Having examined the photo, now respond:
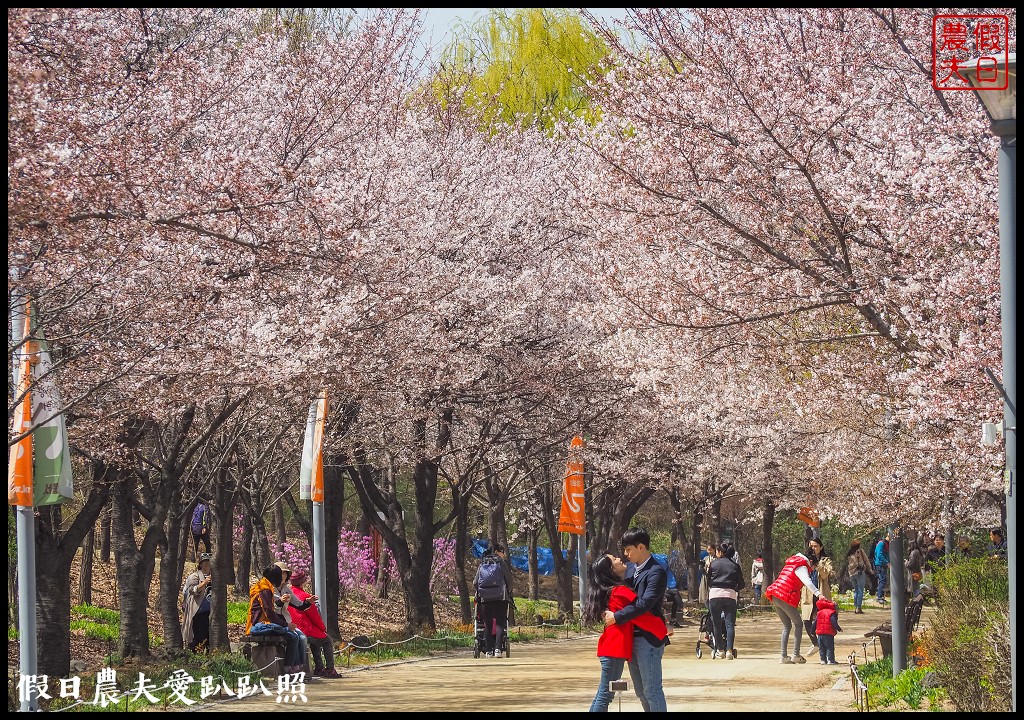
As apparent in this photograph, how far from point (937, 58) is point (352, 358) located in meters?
9.02

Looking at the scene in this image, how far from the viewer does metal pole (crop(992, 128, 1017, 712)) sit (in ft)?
24.9

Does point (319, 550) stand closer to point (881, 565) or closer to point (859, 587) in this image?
point (859, 587)

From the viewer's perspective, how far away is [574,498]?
23609mm

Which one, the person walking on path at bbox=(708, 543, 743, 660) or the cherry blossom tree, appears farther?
the person walking on path at bbox=(708, 543, 743, 660)

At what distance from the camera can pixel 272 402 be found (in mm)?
18453

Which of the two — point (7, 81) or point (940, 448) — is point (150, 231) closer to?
point (7, 81)

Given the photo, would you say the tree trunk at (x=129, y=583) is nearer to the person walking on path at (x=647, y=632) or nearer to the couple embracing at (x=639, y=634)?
the couple embracing at (x=639, y=634)

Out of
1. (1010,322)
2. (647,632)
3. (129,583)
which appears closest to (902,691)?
(647,632)

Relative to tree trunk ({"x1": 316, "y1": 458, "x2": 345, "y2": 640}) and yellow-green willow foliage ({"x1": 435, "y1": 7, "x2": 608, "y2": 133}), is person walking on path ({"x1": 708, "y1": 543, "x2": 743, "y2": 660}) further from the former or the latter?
yellow-green willow foliage ({"x1": 435, "y1": 7, "x2": 608, "y2": 133})

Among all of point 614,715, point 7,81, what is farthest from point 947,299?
point 7,81

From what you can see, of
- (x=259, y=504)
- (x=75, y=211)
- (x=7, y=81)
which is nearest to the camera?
(x=7, y=81)

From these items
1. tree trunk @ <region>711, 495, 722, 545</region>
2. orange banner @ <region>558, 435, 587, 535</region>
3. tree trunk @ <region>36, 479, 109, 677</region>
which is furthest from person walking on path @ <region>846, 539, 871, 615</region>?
tree trunk @ <region>36, 479, 109, 677</region>

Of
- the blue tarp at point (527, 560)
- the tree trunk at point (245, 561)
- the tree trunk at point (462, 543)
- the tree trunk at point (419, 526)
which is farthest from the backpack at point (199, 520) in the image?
the blue tarp at point (527, 560)

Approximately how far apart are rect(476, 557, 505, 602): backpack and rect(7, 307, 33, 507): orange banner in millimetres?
10960
